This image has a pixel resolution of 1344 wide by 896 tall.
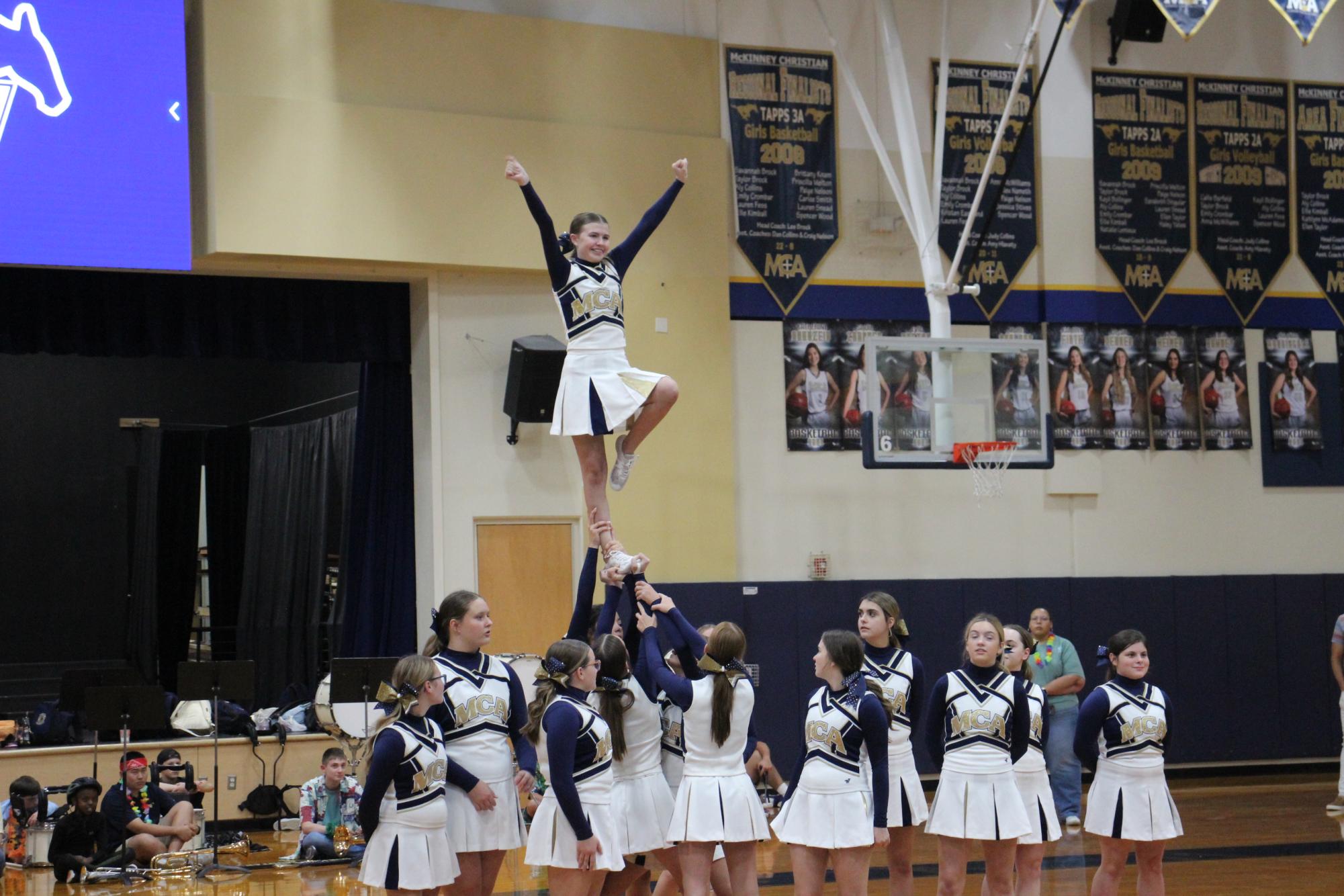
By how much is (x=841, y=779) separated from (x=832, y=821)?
16 cm

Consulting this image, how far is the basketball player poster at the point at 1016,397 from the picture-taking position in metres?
10.7

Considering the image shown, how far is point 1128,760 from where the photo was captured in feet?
19.8

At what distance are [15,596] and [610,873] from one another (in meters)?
12.2

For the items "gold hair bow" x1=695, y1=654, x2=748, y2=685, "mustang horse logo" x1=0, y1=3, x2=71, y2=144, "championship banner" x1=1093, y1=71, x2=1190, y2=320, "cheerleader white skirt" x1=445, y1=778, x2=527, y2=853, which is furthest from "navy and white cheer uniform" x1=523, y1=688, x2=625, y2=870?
"championship banner" x1=1093, y1=71, x2=1190, y2=320

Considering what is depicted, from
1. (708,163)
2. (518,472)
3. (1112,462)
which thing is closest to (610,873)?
(518,472)

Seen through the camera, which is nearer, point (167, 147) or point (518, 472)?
point (167, 147)

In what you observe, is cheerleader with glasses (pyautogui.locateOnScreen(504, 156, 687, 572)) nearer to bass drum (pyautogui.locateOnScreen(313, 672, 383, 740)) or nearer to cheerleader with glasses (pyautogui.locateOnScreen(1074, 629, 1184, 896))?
cheerleader with glasses (pyautogui.locateOnScreen(1074, 629, 1184, 896))

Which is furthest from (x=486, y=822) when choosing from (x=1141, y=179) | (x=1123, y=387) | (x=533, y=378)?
(x=1141, y=179)

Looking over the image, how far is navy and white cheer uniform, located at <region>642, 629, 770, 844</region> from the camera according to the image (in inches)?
207

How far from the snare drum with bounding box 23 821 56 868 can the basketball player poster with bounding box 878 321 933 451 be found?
6.66m

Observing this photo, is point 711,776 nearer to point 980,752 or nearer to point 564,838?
point 564,838

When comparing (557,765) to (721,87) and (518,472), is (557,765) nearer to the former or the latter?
(518,472)

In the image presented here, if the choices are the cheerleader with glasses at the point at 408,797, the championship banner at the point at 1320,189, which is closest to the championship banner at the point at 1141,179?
the championship banner at the point at 1320,189

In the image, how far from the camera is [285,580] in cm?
1488
